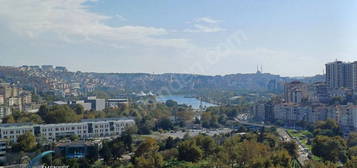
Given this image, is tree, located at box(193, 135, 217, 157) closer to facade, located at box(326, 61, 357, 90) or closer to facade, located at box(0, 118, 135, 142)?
facade, located at box(0, 118, 135, 142)

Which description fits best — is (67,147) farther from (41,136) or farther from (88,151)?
(41,136)

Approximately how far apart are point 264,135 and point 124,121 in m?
5.13

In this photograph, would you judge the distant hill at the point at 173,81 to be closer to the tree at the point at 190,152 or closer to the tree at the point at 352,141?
the tree at the point at 352,141

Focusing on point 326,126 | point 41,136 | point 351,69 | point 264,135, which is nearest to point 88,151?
point 41,136

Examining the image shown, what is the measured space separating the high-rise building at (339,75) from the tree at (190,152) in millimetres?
10450

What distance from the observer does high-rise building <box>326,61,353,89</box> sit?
16.8m

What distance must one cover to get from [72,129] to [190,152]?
527cm

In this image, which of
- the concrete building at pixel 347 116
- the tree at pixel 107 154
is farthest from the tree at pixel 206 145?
the concrete building at pixel 347 116

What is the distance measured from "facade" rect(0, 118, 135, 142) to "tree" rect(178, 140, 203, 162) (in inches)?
182

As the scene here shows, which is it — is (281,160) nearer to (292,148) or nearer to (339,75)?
(292,148)

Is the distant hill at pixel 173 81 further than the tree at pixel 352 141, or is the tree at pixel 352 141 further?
the distant hill at pixel 173 81

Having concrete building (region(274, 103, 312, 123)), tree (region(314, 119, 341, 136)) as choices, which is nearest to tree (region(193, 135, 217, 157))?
tree (region(314, 119, 341, 136))

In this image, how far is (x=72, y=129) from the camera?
12.3 m

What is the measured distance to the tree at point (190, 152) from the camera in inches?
317
